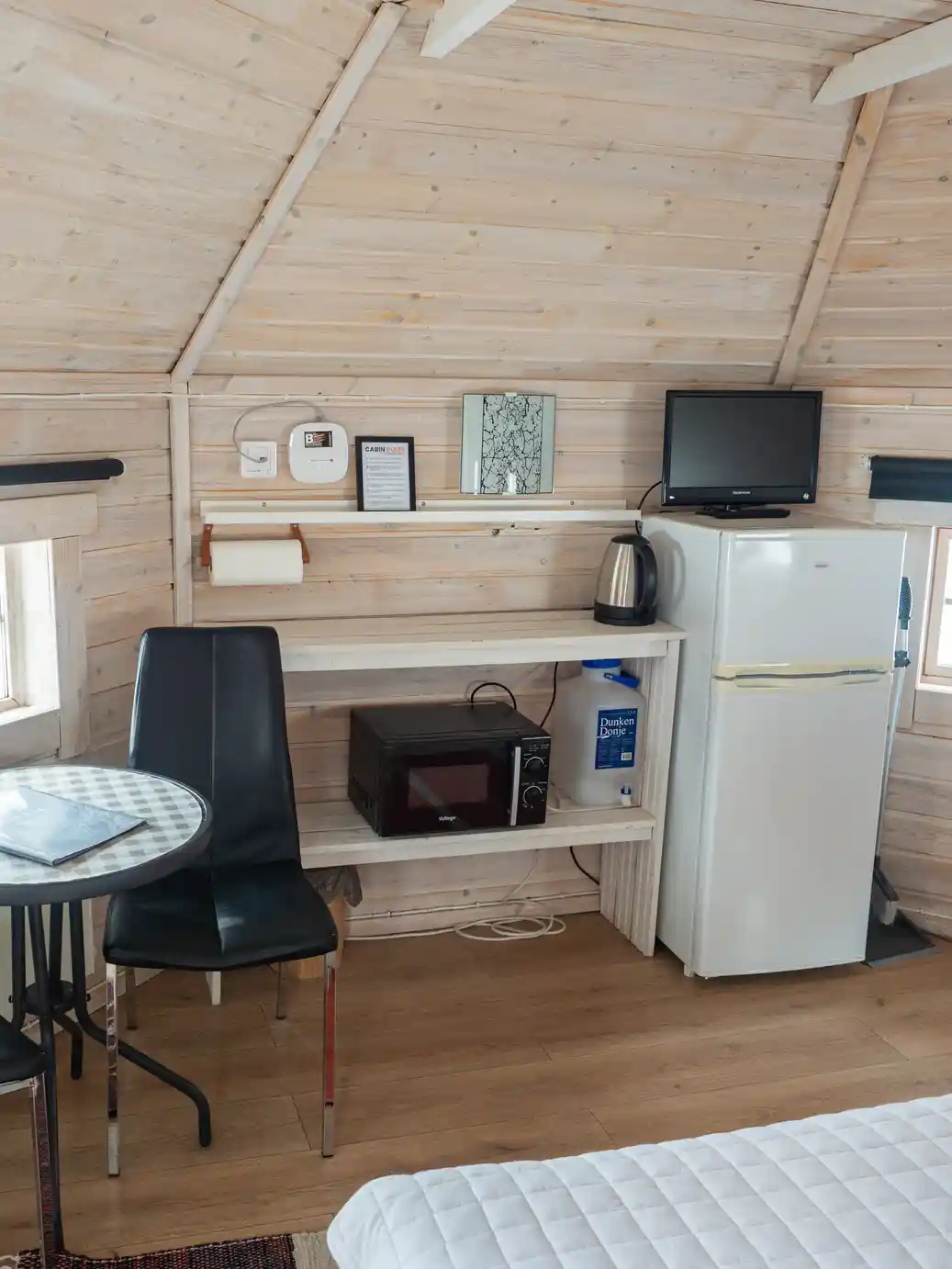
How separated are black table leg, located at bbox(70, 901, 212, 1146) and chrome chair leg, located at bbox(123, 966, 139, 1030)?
0.22m

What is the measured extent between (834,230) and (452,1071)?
236 cm

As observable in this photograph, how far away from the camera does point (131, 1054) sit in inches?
105

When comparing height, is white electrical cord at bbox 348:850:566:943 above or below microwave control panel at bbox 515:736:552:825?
below

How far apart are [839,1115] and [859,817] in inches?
63.0

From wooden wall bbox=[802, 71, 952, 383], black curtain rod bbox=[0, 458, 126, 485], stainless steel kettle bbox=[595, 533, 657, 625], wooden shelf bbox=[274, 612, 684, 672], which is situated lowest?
wooden shelf bbox=[274, 612, 684, 672]

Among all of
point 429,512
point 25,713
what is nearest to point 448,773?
point 429,512

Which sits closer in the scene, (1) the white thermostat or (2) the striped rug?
(2) the striped rug

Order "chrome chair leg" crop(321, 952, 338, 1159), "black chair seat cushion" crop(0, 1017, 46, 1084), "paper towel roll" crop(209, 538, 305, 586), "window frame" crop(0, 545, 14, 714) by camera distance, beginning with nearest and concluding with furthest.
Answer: "black chair seat cushion" crop(0, 1017, 46, 1084)
"chrome chair leg" crop(321, 952, 338, 1159)
"window frame" crop(0, 545, 14, 714)
"paper towel roll" crop(209, 538, 305, 586)

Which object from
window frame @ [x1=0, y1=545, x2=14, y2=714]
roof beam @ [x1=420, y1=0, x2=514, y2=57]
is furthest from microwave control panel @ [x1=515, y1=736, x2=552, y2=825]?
roof beam @ [x1=420, y1=0, x2=514, y2=57]

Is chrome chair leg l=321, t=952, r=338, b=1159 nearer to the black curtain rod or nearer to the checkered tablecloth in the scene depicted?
the checkered tablecloth

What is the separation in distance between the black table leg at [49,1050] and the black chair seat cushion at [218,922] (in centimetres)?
16

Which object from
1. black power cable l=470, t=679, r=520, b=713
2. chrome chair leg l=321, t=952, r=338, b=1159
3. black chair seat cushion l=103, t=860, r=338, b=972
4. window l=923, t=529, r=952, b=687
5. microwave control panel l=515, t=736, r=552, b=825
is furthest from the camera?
window l=923, t=529, r=952, b=687


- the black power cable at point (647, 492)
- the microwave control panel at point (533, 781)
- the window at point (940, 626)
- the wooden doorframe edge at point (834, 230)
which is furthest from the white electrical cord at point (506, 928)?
the wooden doorframe edge at point (834, 230)

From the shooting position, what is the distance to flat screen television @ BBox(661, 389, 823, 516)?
11.3 feet
